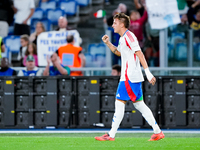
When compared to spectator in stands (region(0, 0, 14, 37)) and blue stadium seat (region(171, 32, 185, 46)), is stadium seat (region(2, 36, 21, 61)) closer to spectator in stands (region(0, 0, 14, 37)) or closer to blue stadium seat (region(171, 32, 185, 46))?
spectator in stands (region(0, 0, 14, 37))

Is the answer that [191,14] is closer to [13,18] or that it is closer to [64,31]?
[64,31]

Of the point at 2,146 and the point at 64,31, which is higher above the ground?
the point at 64,31

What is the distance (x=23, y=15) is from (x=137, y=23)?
3603mm

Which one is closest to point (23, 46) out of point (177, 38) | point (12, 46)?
point (12, 46)

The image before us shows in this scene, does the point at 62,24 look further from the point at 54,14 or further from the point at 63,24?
the point at 54,14

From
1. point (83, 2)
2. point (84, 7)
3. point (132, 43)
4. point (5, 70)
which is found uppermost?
point (83, 2)

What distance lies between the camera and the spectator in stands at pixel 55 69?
11.0m

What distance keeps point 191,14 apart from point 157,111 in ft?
12.9

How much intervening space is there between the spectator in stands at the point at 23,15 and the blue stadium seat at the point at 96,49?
2.00m

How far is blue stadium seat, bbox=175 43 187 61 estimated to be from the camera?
13344mm

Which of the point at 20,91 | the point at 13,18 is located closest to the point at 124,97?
the point at 20,91

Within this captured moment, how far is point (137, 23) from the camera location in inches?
508

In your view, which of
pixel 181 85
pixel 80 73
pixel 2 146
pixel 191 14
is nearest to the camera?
pixel 2 146

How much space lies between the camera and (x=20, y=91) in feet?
35.1
